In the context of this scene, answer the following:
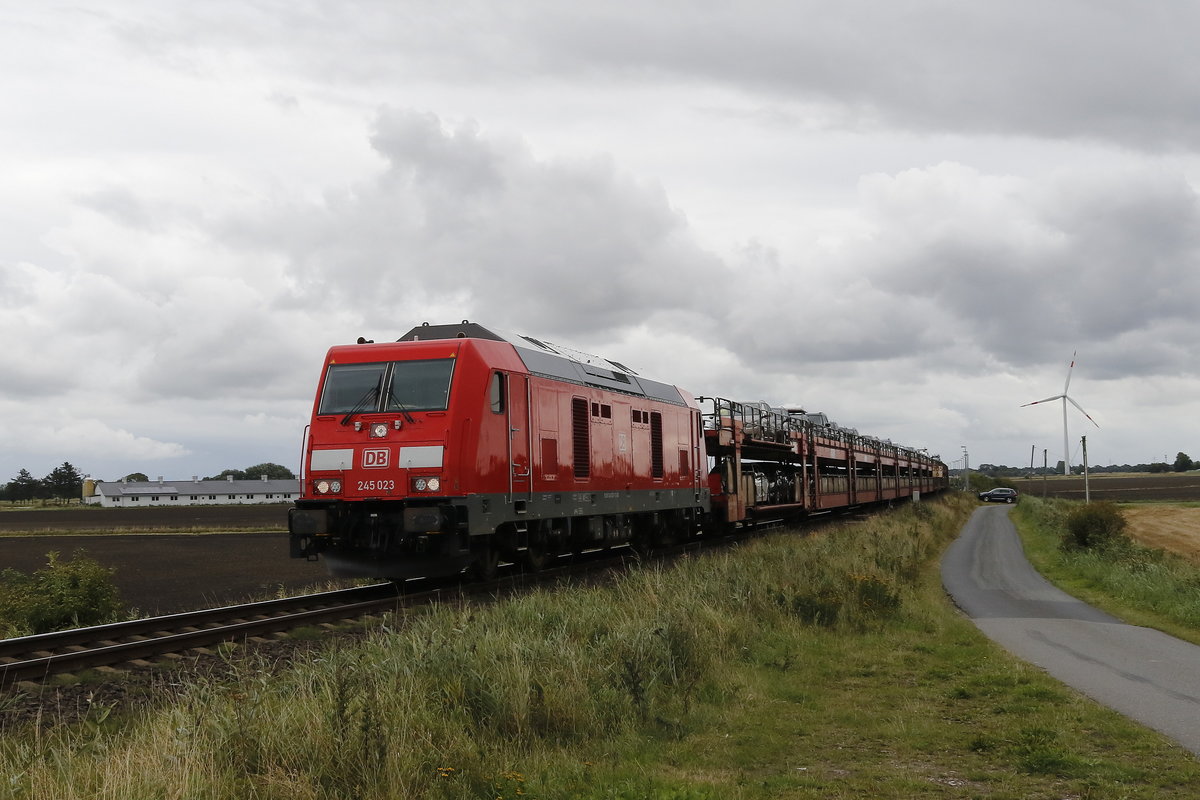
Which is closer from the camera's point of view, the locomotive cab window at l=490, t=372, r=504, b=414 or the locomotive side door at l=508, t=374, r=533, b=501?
the locomotive cab window at l=490, t=372, r=504, b=414

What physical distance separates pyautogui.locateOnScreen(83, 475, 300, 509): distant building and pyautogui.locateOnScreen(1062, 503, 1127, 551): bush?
12328cm

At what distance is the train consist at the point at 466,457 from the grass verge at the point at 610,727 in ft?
11.0

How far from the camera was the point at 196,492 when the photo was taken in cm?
15012

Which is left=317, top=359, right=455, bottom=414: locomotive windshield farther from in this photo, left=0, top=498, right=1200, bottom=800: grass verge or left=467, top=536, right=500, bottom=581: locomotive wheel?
left=0, top=498, right=1200, bottom=800: grass verge

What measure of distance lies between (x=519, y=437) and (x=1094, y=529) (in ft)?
90.1

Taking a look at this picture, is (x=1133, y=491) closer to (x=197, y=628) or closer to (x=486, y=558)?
(x=486, y=558)

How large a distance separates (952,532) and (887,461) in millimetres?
13002

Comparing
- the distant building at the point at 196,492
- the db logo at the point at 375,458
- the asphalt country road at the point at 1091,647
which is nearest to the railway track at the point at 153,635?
the db logo at the point at 375,458

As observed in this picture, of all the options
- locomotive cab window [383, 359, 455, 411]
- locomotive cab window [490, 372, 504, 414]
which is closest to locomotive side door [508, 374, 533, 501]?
locomotive cab window [490, 372, 504, 414]

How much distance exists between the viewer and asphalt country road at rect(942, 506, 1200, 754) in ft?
34.2

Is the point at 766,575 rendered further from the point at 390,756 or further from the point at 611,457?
the point at 390,756

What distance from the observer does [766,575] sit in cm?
1723

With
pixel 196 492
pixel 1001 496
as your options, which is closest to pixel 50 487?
pixel 196 492

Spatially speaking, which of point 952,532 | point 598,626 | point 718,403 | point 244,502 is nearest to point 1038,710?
point 598,626
